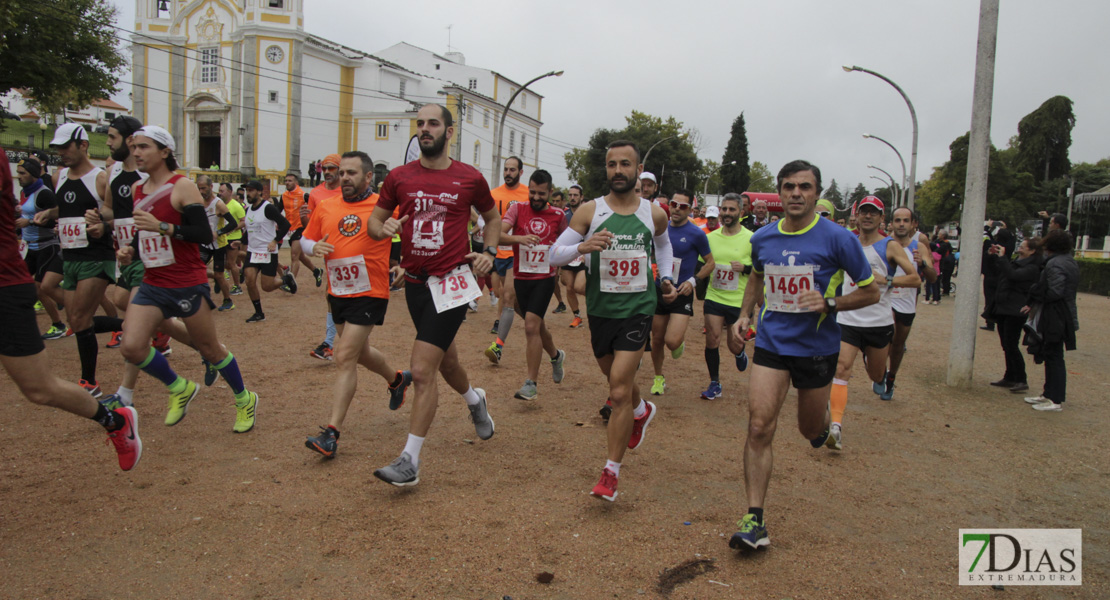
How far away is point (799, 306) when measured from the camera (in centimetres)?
423

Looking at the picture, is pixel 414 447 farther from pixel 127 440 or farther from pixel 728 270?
pixel 728 270

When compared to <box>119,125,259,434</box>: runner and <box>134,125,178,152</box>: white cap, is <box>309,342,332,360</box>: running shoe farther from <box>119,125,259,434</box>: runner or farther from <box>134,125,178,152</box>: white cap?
<box>134,125,178,152</box>: white cap

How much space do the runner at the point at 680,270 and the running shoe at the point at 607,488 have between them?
2.94 metres

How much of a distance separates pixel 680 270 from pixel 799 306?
309cm

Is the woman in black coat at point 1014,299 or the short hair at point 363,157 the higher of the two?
the short hair at point 363,157

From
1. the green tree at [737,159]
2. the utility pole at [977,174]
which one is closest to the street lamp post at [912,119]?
the utility pole at [977,174]

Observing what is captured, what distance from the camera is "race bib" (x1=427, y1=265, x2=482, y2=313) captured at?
15.5ft

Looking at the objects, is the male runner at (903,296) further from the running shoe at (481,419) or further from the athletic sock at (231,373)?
the athletic sock at (231,373)

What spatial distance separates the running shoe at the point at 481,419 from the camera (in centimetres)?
542

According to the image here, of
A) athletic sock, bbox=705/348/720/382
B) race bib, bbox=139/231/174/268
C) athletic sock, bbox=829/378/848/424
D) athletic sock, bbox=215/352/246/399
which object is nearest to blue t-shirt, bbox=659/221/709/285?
athletic sock, bbox=705/348/720/382

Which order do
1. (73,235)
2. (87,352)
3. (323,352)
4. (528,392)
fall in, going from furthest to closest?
(323,352)
(528,392)
(73,235)
(87,352)

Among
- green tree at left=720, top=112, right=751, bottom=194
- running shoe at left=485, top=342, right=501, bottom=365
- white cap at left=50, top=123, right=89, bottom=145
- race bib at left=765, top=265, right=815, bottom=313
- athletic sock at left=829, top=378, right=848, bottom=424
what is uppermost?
green tree at left=720, top=112, right=751, bottom=194

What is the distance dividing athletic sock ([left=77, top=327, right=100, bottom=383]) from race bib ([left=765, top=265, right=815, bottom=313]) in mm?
5813

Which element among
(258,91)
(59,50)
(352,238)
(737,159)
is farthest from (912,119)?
(737,159)
